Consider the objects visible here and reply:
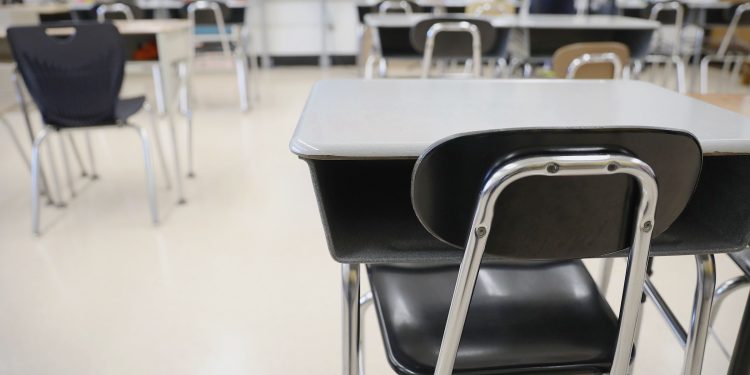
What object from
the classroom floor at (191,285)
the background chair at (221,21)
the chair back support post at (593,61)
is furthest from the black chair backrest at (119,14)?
the chair back support post at (593,61)

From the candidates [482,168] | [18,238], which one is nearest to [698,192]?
[482,168]

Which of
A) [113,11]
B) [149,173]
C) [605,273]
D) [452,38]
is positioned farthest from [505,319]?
[113,11]

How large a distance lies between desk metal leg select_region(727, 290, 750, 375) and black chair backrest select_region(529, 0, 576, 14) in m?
3.49

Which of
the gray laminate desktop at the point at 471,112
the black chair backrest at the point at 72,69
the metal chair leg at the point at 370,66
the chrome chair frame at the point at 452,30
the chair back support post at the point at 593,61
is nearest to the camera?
the gray laminate desktop at the point at 471,112

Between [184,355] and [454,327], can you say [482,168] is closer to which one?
[454,327]

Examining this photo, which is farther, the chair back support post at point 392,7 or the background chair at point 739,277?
the chair back support post at point 392,7

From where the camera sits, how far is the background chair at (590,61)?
1.57 meters

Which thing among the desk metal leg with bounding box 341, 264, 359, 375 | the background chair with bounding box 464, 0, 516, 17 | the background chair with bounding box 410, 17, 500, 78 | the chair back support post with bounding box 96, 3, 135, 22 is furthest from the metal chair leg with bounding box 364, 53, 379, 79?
the desk metal leg with bounding box 341, 264, 359, 375

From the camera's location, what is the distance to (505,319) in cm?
82

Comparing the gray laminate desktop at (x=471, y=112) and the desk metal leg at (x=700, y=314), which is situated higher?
the gray laminate desktop at (x=471, y=112)

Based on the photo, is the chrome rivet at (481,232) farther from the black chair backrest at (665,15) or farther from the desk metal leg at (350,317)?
the black chair backrest at (665,15)

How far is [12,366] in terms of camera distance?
134cm

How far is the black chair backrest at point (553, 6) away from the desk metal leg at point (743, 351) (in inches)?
137

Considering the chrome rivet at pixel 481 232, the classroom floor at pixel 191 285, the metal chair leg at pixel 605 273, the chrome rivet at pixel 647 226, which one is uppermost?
the chrome rivet at pixel 481 232
